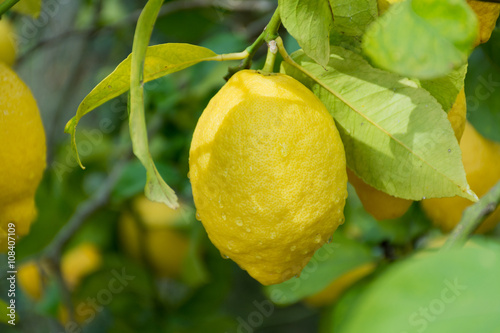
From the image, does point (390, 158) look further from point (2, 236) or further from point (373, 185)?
point (2, 236)

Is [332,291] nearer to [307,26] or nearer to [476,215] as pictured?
[476,215]

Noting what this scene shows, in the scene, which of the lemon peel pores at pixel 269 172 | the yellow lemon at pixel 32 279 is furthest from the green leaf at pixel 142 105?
the yellow lemon at pixel 32 279

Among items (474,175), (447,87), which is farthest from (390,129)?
(474,175)

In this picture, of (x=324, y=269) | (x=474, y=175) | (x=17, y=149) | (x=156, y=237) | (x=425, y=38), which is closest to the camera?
(x=425, y=38)

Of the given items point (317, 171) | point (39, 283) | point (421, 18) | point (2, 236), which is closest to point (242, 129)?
point (317, 171)

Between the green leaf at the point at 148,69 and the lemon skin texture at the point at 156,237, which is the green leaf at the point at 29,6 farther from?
the lemon skin texture at the point at 156,237

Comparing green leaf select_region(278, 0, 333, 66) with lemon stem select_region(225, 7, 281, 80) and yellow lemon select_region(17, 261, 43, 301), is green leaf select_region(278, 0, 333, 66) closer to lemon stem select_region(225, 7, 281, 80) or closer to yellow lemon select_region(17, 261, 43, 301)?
lemon stem select_region(225, 7, 281, 80)

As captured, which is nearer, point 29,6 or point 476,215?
point 476,215
